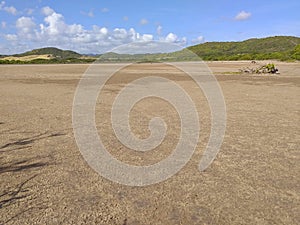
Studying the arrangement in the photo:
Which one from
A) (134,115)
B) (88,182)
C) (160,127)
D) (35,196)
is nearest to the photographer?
(35,196)

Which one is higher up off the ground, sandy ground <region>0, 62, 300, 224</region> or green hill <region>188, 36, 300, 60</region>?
green hill <region>188, 36, 300, 60</region>

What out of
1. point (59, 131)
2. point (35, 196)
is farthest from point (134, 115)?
point (35, 196)

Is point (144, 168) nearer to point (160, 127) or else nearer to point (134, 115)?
point (160, 127)

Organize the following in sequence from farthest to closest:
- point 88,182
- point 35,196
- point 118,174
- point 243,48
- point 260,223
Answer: point 243,48 → point 118,174 → point 88,182 → point 35,196 → point 260,223

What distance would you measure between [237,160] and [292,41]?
501 feet

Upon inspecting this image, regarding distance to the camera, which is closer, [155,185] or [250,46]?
[155,185]

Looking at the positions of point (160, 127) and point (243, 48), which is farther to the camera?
point (243, 48)

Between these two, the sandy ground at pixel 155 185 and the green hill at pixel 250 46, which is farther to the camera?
the green hill at pixel 250 46

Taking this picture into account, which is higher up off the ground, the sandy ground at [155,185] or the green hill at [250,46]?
the green hill at [250,46]

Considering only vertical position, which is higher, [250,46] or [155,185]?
[250,46]

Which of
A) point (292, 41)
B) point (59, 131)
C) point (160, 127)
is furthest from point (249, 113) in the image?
point (292, 41)

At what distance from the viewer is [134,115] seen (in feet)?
33.7

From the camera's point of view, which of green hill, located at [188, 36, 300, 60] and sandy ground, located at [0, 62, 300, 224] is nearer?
sandy ground, located at [0, 62, 300, 224]

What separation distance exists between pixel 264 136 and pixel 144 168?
12.9 feet
